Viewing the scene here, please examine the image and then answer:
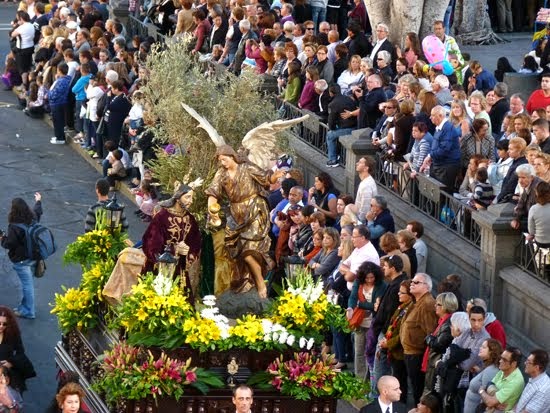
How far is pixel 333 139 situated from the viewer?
26219mm

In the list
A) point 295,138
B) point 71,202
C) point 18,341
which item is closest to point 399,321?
point 18,341

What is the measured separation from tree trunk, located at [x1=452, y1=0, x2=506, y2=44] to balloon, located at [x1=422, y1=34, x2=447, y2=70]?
741 cm

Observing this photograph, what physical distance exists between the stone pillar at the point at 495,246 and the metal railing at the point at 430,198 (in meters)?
0.59

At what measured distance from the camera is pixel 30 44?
128 ft

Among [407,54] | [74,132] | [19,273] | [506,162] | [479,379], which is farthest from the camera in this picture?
[74,132]

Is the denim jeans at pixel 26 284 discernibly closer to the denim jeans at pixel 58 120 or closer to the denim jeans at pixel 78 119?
the denim jeans at pixel 78 119

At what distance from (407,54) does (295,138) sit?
206cm

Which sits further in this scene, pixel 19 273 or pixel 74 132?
pixel 74 132

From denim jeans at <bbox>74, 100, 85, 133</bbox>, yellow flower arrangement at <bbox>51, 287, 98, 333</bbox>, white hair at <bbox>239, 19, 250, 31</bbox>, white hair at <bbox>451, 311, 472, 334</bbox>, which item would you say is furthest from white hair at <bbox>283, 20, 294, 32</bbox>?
white hair at <bbox>451, 311, 472, 334</bbox>

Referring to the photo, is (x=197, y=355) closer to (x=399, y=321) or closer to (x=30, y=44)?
(x=399, y=321)

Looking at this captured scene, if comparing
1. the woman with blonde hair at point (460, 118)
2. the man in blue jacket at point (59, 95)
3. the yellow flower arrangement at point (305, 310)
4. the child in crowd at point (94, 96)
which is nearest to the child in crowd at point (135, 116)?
the child in crowd at point (94, 96)

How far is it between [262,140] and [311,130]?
7229 millimetres

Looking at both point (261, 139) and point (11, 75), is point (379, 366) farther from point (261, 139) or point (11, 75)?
point (11, 75)

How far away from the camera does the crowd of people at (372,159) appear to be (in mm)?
19281
